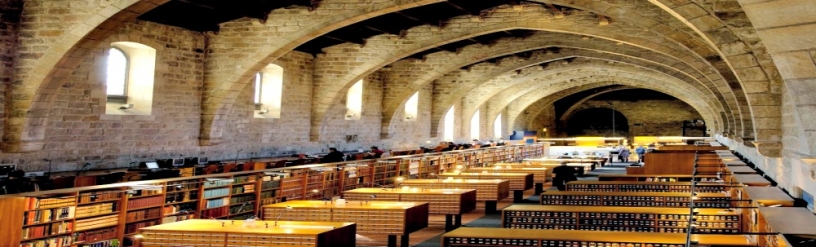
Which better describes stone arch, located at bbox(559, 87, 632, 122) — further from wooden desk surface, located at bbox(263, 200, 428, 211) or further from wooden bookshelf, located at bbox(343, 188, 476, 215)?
wooden desk surface, located at bbox(263, 200, 428, 211)

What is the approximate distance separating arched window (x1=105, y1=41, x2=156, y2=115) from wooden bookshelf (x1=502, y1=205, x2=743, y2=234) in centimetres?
725

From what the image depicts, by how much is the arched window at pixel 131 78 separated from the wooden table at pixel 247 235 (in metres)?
6.23

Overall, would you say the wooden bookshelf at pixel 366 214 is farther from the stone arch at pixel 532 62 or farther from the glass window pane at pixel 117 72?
the stone arch at pixel 532 62

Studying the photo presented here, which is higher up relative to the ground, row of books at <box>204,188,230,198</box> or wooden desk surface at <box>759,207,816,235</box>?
wooden desk surface at <box>759,207,816,235</box>

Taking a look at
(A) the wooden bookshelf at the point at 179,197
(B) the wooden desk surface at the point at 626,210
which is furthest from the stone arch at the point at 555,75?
(B) the wooden desk surface at the point at 626,210

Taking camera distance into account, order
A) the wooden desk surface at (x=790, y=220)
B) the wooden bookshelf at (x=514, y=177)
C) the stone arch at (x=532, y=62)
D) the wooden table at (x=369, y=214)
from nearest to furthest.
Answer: the wooden desk surface at (x=790, y=220) → the wooden table at (x=369, y=214) → the wooden bookshelf at (x=514, y=177) → the stone arch at (x=532, y=62)

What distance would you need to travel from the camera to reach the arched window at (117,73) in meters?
11.4

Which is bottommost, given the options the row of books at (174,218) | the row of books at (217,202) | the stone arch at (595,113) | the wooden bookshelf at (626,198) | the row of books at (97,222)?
the row of books at (174,218)

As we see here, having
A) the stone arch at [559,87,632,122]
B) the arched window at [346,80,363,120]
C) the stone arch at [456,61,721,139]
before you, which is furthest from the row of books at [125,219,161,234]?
the stone arch at [559,87,632,122]

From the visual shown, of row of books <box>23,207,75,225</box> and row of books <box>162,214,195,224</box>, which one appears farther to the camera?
row of books <box>162,214,195,224</box>

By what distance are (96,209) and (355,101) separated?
1166 centimetres

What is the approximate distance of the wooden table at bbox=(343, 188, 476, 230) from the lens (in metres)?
8.20

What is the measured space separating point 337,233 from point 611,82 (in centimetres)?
2484

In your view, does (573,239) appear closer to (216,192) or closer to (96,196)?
(96,196)
